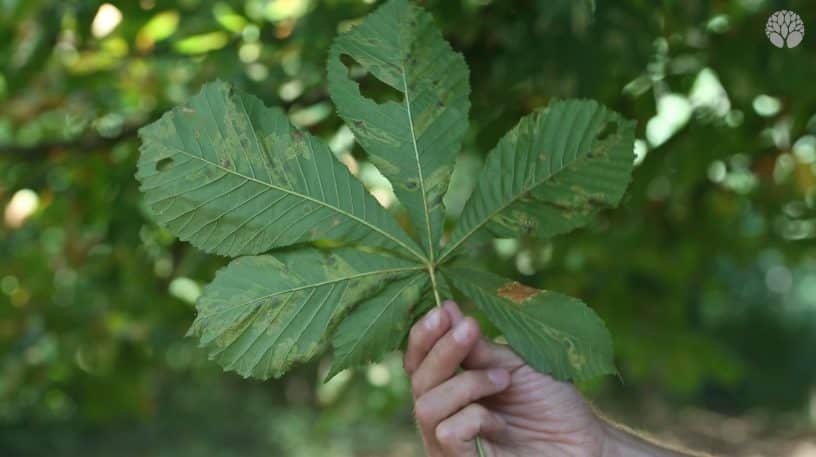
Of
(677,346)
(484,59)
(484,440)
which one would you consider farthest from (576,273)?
(484,440)

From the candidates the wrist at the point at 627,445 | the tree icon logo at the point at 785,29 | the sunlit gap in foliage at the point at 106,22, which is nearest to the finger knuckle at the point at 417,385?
the wrist at the point at 627,445

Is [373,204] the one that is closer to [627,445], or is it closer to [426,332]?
[426,332]

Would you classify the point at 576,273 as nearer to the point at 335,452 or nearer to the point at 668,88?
the point at 668,88

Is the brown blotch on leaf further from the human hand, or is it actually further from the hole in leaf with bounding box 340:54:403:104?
the hole in leaf with bounding box 340:54:403:104

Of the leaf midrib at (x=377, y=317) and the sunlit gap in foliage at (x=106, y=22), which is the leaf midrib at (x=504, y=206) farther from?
the sunlit gap in foliage at (x=106, y=22)

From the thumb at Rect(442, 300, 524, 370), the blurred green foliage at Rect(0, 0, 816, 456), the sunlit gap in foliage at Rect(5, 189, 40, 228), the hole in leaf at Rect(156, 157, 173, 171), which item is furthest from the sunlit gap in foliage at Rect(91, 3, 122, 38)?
the thumb at Rect(442, 300, 524, 370)

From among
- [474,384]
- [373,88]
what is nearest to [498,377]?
[474,384]

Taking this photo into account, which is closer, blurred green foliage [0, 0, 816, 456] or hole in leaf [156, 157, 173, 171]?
hole in leaf [156, 157, 173, 171]
